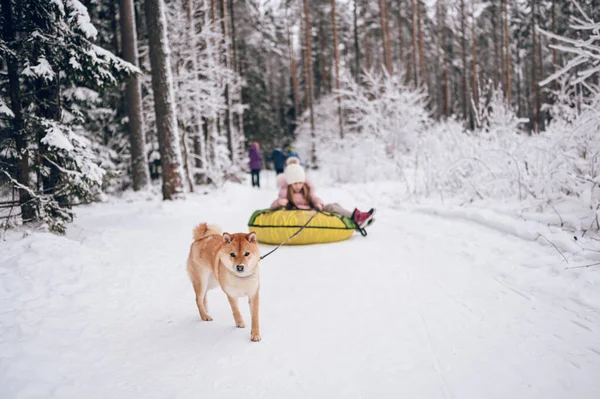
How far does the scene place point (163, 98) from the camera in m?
9.20

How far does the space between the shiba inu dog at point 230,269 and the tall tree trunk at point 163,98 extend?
6.59m

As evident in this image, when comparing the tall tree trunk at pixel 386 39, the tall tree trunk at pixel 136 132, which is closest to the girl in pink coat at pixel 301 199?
the tall tree trunk at pixel 136 132

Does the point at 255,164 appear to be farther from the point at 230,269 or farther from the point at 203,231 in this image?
the point at 230,269

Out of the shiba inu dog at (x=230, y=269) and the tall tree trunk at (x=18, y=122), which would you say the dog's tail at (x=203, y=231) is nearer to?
the shiba inu dog at (x=230, y=269)

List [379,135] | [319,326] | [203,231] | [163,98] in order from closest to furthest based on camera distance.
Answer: [319,326], [203,231], [163,98], [379,135]

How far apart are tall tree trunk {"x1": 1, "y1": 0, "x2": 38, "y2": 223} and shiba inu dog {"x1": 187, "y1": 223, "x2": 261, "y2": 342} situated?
3564 millimetres

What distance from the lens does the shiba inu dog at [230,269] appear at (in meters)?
2.77

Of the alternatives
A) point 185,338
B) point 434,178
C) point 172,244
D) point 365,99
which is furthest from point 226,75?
point 185,338

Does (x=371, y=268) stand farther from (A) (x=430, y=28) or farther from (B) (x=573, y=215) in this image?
(A) (x=430, y=28)

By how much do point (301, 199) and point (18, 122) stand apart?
15.3 ft

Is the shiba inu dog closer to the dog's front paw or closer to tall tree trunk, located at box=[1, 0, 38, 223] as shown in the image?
the dog's front paw

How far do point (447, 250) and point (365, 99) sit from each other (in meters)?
13.3

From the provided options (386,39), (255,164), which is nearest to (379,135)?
(255,164)

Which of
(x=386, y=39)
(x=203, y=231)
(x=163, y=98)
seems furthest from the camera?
(x=386, y=39)
